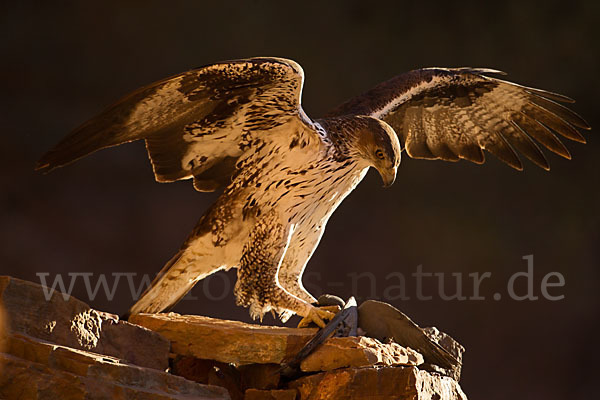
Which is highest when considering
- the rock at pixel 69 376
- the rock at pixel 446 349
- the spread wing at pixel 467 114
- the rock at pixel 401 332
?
the spread wing at pixel 467 114

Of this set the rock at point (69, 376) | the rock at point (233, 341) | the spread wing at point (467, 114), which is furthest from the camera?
the spread wing at point (467, 114)

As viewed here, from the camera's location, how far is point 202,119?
8.18 ft

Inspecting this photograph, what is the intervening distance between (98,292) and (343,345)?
207 centimetres

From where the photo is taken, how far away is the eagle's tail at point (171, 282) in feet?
8.09

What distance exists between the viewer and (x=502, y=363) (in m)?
4.43

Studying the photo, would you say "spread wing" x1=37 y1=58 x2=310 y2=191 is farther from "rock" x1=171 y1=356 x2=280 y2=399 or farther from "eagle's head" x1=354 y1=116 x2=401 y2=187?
"rock" x1=171 y1=356 x2=280 y2=399

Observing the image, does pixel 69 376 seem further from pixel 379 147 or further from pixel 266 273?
pixel 379 147

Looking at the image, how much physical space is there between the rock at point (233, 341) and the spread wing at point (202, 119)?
631 millimetres

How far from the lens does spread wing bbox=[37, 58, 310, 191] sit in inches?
88.4

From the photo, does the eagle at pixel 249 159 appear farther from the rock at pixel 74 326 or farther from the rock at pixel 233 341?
the rock at pixel 74 326

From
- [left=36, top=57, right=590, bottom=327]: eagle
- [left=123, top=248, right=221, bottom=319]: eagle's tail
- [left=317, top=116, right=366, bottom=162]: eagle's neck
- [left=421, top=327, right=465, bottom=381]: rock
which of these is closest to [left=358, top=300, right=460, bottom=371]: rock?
[left=421, top=327, right=465, bottom=381]: rock

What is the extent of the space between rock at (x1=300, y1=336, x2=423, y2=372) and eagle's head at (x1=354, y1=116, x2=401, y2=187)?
1.76 feet

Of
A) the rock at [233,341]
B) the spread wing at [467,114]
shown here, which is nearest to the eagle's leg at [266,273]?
the rock at [233,341]

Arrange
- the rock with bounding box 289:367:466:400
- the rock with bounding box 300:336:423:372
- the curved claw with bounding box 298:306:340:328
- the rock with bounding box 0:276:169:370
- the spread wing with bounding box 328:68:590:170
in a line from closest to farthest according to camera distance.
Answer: the rock with bounding box 0:276:169:370 < the rock with bounding box 289:367:466:400 < the rock with bounding box 300:336:423:372 < the curved claw with bounding box 298:306:340:328 < the spread wing with bounding box 328:68:590:170
